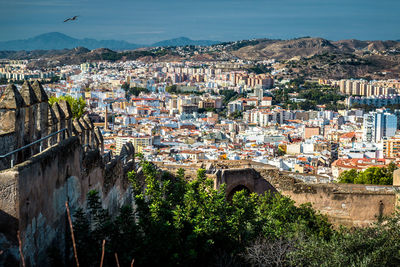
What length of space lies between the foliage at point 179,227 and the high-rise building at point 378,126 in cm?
5279

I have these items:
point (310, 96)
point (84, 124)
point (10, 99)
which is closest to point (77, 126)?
point (84, 124)

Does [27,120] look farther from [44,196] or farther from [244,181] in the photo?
[244,181]

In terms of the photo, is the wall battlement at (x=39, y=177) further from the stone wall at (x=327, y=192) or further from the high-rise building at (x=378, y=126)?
the high-rise building at (x=378, y=126)

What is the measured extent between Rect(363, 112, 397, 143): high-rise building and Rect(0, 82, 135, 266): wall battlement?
55.8 m

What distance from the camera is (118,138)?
50.0 m

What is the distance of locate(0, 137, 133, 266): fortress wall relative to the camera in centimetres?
374

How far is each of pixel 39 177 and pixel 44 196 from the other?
0.21 meters

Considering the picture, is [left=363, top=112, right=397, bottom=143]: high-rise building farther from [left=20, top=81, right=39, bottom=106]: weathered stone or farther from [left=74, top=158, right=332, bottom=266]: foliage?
[left=20, top=81, right=39, bottom=106]: weathered stone

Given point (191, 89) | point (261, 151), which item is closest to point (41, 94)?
point (261, 151)

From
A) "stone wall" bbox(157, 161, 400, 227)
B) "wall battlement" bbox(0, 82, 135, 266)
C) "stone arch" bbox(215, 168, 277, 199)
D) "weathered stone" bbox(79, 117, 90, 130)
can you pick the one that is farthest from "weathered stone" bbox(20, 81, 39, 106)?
"stone arch" bbox(215, 168, 277, 199)

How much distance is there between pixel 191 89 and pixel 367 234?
10918 cm

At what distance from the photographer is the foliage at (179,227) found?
485 centimetres

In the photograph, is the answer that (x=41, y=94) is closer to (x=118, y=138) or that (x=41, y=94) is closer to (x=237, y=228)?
(x=237, y=228)

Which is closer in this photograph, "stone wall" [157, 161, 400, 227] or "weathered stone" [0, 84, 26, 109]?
"weathered stone" [0, 84, 26, 109]
